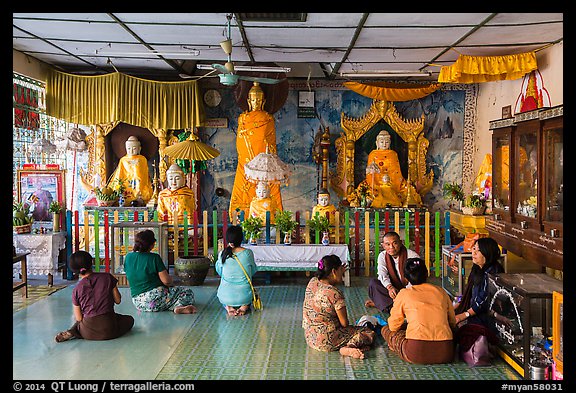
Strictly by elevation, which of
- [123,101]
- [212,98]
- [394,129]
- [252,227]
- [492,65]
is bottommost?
[252,227]

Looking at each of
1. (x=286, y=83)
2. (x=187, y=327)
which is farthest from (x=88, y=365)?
(x=286, y=83)

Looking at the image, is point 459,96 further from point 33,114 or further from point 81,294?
point 81,294

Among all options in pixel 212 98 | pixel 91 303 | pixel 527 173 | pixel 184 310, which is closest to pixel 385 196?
pixel 212 98

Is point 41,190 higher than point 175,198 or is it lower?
higher

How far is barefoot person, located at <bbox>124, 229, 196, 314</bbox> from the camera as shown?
6.61 metres

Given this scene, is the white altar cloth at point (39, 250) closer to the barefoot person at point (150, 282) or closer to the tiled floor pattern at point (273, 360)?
the barefoot person at point (150, 282)

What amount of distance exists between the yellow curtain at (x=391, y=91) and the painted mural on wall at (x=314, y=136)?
2.40ft

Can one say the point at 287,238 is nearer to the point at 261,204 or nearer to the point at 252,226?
the point at 252,226

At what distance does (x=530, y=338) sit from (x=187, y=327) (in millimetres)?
3610

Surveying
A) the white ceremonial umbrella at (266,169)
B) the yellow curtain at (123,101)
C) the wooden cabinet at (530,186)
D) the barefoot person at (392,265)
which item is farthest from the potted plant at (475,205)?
the yellow curtain at (123,101)

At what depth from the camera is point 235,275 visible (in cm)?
677

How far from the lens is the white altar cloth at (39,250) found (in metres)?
8.49

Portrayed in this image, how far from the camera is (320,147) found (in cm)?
1283

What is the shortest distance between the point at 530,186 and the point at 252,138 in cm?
608
